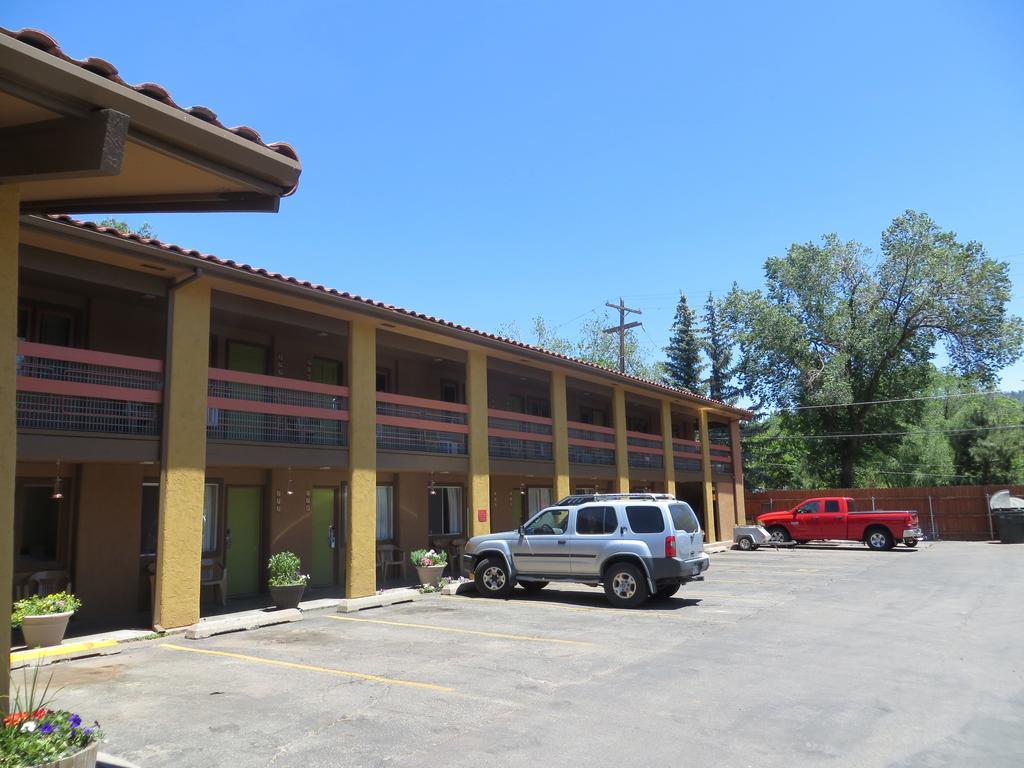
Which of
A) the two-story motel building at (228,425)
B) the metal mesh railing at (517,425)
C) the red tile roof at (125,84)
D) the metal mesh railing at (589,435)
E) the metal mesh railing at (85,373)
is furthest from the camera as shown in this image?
the metal mesh railing at (589,435)

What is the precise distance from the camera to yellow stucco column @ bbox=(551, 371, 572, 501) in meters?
20.7

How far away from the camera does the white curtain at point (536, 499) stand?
24328 mm

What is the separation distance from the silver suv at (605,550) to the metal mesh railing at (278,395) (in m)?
4.33

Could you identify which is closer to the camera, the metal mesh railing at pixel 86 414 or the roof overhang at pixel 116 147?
the roof overhang at pixel 116 147

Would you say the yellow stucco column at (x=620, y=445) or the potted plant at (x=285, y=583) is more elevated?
the yellow stucco column at (x=620, y=445)

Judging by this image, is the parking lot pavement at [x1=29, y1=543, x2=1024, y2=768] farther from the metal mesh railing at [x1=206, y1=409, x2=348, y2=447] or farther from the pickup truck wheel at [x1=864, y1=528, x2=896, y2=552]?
the pickup truck wheel at [x1=864, y1=528, x2=896, y2=552]

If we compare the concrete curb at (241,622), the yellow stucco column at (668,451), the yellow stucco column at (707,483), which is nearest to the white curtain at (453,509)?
the concrete curb at (241,622)

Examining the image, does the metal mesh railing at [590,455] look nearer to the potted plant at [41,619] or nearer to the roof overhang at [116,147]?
the potted plant at [41,619]

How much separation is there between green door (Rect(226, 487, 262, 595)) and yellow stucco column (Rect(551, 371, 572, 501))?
8.36 meters

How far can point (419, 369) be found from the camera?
19734mm

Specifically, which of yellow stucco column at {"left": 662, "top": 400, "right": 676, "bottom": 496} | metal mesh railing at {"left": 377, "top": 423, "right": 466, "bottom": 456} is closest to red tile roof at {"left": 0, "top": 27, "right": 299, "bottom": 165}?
metal mesh railing at {"left": 377, "top": 423, "right": 466, "bottom": 456}

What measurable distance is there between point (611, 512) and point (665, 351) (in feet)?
130

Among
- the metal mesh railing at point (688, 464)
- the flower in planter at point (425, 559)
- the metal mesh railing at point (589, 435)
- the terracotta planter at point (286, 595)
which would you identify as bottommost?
the terracotta planter at point (286, 595)

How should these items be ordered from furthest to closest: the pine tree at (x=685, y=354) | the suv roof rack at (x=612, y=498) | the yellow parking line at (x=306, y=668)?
the pine tree at (x=685, y=354), the suv roof rack at (x=612, y=498), the yellow parking line at (x=306, y=668)
